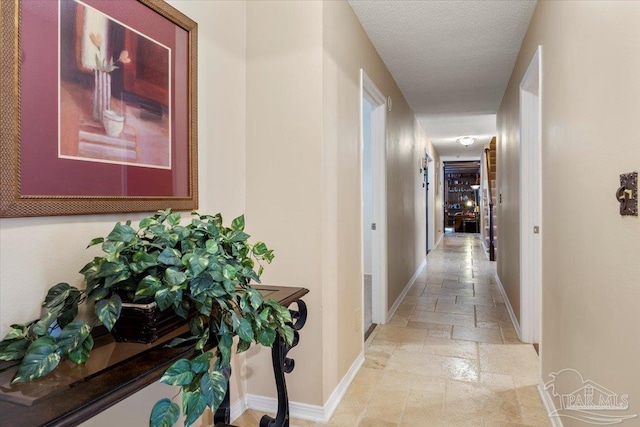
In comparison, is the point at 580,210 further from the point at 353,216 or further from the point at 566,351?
the point at 353,216

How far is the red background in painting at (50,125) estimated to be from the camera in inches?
43.7

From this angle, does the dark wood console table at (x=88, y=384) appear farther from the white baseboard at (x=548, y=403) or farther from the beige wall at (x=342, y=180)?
the white baseboard at (x=548, y=403)

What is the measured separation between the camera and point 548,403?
87.0 inches

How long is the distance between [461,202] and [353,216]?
14894 mm

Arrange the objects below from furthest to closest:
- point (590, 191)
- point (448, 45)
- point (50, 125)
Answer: point (448, 45), point (590, 191), point (50, 125)

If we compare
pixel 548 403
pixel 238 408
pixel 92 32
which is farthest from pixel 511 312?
pixel 92 32

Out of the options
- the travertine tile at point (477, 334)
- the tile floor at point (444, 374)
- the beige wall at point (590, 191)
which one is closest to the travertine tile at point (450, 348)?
the tile floor at point (444, 374)

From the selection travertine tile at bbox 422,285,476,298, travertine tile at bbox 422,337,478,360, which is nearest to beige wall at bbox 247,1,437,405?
travertine tile at bbox 422,337,478,360

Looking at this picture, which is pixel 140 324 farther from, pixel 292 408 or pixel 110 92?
pixel 292 408

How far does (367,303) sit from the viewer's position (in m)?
4.56

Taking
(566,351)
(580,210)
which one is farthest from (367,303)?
(580,210)

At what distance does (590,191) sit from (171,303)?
1.54 metres

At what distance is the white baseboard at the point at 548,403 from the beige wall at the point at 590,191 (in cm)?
10

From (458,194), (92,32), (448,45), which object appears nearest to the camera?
(92,32)
